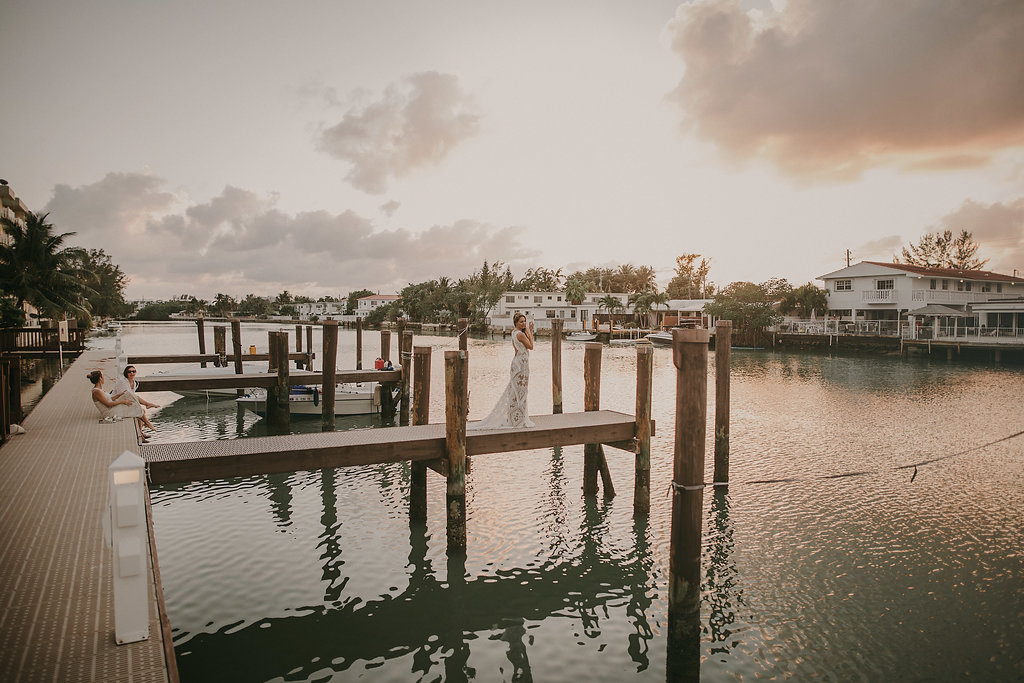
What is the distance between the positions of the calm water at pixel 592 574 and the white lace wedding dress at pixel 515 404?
2.23m

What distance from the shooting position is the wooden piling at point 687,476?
658 cm

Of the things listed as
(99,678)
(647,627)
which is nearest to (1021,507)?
(647,627)

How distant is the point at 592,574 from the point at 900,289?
60263 millimetres

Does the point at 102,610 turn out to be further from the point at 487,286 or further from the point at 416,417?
the point at 487,286

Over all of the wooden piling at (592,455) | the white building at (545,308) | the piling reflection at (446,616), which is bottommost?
the piling reflection at (446,616)

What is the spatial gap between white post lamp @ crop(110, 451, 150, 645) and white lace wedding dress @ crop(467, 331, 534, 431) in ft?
22.0

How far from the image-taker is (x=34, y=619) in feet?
15.8

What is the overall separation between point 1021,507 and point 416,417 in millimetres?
13824

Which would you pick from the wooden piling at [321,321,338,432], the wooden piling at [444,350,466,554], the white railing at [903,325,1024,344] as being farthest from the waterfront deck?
the white railing at [903,325,1024,344]

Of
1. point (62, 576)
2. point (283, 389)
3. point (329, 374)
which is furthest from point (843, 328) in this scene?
point (62, 576)

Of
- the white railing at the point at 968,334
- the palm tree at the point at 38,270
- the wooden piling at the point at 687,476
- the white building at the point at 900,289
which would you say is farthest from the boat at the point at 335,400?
the white building at the point at 900,289

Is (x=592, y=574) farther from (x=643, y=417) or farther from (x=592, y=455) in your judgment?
(x=592, y=455)

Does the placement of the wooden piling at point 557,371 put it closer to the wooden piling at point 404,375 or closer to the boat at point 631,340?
the wooden piling at point 404,375

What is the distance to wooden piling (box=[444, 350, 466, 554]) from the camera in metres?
9.41
